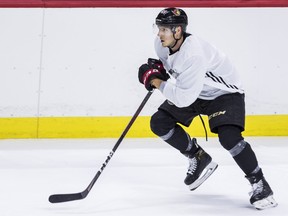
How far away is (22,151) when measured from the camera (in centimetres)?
457

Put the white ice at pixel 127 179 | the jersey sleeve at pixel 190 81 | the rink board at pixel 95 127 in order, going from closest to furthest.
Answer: the jersey sleeve at pixel 190 81
the white ice at pixel 127 179
the rink board at pixel 95 127

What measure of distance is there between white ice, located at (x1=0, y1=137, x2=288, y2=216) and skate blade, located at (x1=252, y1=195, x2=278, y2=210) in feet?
0.08

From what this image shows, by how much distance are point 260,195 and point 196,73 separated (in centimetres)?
59

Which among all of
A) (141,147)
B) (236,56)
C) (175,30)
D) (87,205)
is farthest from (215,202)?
(236,56)

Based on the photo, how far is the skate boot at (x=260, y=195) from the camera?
10.2ft

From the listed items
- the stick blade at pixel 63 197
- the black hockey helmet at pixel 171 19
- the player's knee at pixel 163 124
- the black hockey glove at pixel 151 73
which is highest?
the black hockey helmet at pixel 171 19

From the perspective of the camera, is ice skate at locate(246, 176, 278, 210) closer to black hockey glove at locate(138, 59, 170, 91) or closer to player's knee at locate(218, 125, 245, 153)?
player's knee at locate(218, 125, 245, 153)

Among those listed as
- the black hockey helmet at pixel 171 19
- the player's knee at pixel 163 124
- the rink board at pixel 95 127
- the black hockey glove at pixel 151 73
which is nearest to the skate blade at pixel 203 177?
the player's knee at pixel 163 124

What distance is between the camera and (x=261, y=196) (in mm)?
3100

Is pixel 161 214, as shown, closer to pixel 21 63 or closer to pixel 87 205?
pixel 87 205

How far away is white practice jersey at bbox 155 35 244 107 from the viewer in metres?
3.04

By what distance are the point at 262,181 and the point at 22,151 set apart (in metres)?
1.91

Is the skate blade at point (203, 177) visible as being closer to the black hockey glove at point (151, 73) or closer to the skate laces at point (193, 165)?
the skate laces at point (193, 165)

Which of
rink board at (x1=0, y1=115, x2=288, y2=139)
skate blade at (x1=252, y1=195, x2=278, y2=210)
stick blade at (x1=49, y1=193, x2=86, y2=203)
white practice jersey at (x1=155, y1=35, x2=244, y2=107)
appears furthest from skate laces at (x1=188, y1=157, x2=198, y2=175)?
rink board at (x1=0, y1=115, x2=288, y2=139)
